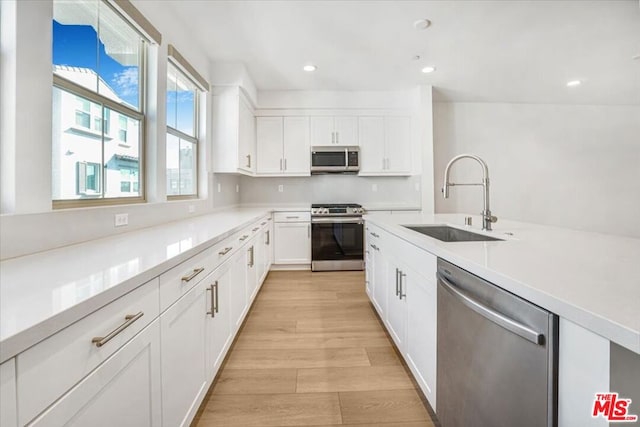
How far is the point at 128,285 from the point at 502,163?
559 cm

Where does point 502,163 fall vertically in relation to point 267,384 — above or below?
above

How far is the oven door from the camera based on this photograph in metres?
4.00

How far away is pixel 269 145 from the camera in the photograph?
4.27 m

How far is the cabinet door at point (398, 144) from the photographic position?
4.33m

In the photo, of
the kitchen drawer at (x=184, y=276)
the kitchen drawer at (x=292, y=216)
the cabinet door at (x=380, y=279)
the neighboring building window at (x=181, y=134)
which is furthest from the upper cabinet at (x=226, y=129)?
the kitchen drawer at (x=184, y=276)

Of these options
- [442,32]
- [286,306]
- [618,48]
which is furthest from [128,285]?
[618,48]

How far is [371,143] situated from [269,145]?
61.0 inches

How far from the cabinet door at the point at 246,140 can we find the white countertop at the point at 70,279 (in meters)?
2.27

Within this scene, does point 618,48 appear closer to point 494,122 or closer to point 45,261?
point 494,122

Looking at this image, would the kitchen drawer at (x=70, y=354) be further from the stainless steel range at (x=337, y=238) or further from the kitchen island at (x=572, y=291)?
Result: the stainless steel range at (x=337, y=238)

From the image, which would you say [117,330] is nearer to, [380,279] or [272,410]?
[272,410]

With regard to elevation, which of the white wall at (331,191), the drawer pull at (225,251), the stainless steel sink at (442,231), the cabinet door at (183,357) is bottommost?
the cabinet door at (183,357)

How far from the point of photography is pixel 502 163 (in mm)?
4863

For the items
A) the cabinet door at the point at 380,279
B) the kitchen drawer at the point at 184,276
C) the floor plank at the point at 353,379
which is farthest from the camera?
the cabinet door at the point at 380,279
